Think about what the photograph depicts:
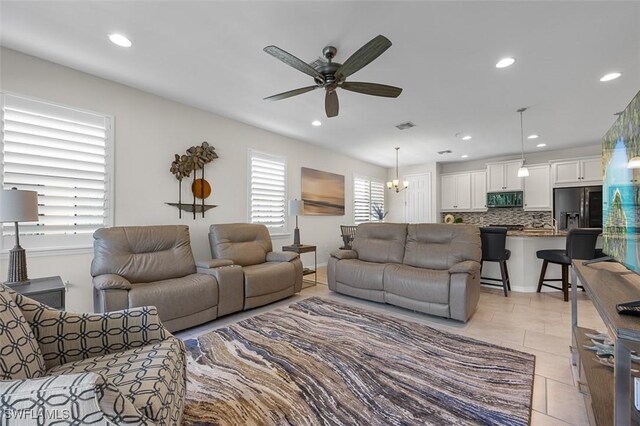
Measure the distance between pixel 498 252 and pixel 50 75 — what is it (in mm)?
5585

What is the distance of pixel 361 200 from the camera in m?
7.38

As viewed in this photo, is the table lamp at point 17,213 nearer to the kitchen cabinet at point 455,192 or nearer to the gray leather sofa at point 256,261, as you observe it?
the gray leather sofa at point 256,261

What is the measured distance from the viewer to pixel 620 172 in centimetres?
158

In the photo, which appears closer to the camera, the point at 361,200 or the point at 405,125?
the point at 405,125

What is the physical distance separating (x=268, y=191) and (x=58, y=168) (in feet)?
A: 8.99

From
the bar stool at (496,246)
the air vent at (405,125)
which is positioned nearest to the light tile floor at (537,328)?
the bar stool at (496,246)

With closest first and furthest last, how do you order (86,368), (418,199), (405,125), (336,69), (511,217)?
(86,368) < (336,69) < (405,125) < (511,217) < (418,199)

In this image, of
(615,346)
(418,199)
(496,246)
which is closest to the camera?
(615,346)

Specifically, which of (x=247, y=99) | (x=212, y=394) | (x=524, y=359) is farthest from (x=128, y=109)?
(x=524, y=359)

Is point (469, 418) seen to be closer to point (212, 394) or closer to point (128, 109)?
point (212, 394)

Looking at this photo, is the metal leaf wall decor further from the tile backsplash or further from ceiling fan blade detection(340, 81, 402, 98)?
the tile backsplash

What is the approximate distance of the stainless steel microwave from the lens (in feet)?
21.5

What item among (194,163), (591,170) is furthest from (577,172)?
(194,163)

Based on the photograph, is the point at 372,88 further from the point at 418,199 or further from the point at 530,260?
the point at 418,199
